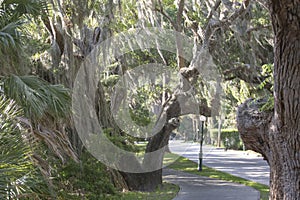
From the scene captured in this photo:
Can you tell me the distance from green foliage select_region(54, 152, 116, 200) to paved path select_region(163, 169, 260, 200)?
2.80m

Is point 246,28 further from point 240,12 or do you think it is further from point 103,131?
point 103,131

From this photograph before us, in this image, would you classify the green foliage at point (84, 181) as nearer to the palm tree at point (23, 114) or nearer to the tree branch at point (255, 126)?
the palm tree at point (23, 114)

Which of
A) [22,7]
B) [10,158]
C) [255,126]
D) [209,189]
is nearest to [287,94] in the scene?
[255,126]

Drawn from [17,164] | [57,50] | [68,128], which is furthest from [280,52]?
[57,50]

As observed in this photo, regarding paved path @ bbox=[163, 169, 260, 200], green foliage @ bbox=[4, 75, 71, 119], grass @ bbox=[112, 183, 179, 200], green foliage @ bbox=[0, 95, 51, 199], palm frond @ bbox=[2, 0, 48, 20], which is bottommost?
grass @ bbox=[112, 183, 179, 200]

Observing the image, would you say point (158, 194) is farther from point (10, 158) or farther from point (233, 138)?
point (233, 138)

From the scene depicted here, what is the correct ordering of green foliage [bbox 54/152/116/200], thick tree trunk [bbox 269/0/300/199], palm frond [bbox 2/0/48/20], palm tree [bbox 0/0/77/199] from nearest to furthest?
palm tree [bbox 0/0/77/199] < thick tree trunk [bbox 269/0/300/199] < palm frond [bbox 2/0/48/20] < green foliage [bbox 54/152/116/200]

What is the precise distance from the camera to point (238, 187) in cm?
1232

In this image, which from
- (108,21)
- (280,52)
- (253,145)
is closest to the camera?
(280,52)

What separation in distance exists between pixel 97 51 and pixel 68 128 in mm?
2824

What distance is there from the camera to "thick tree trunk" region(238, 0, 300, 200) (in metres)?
3.70

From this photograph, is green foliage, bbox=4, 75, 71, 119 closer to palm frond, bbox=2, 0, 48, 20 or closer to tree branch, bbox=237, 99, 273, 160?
palm frond, bbox=2, 0, 48, 20

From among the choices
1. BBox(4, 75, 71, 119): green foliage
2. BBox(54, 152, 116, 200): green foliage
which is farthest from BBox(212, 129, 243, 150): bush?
BBox(4, 75, 71, 119): green foliage

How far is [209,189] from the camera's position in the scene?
38.8ft
